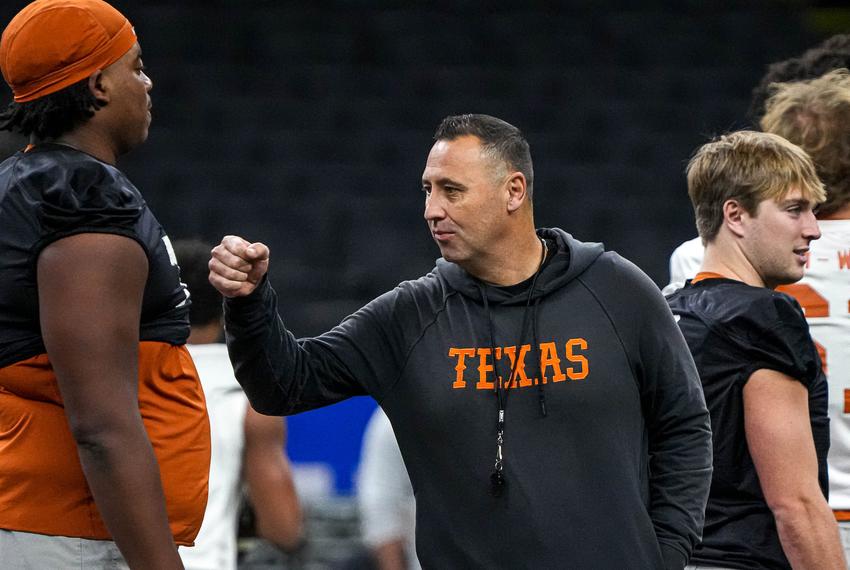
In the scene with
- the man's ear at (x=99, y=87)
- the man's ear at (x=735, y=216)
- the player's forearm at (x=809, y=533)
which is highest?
the man's ear at (x=99, y=87)

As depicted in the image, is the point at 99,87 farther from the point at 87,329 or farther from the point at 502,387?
the point at 502,387

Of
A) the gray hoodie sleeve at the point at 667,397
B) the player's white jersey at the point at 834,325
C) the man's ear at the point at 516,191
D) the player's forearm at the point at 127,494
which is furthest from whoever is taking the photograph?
the player's white jersey at the point at 834,325

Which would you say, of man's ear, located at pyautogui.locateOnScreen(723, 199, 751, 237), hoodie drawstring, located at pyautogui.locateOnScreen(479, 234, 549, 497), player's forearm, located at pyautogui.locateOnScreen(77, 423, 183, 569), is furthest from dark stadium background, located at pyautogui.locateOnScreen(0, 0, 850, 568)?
player's forearm, located at pyautogui.locateOnScreen(77, 423, 183, 569)

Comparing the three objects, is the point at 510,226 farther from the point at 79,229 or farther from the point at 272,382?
the point at 79,229

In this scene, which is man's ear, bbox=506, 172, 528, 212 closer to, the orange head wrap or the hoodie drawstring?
the hoodie drawstring

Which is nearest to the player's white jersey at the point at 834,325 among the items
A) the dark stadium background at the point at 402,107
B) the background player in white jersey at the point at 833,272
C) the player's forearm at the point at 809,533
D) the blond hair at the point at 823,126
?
the background player in white jersey at the point at 833,272

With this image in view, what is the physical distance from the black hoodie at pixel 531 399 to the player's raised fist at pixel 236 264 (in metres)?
0.05

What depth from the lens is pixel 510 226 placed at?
2523mm

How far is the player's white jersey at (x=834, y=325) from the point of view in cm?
291

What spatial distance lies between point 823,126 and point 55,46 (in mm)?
1878

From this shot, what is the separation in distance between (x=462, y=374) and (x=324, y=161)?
5.09 m

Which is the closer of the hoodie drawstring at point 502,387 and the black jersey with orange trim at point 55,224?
the black jersey with orange trim at point 55,224

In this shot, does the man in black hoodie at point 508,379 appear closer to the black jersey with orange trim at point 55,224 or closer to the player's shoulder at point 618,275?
the player's shoulder at point 618,275

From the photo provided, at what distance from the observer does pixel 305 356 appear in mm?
2439
